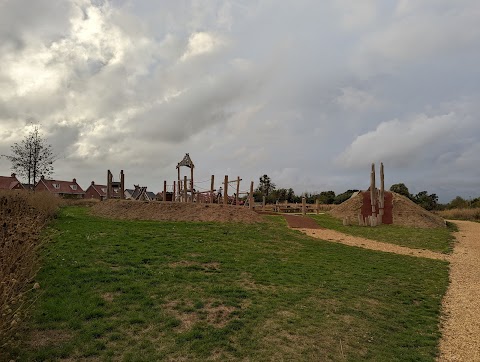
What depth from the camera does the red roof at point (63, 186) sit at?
75.6 meters

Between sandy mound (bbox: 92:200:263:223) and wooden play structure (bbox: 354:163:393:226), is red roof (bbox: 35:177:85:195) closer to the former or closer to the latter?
sandy mound (bbox: 92:200:263:223)

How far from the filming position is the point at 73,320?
22.9 ft

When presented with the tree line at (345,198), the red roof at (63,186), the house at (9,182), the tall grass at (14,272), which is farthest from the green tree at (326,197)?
the tall grass at (14,272)

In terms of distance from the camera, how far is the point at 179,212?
25266mm

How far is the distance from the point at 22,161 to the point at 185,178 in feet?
96.8

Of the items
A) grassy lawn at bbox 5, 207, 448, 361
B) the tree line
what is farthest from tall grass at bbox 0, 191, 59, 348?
the tree line

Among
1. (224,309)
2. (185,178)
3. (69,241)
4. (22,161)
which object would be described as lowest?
(224,309)

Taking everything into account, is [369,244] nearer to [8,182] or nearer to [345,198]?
[345,198]

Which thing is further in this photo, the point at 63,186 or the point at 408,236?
the point at 63,186

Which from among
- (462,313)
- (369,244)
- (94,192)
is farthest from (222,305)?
(94,192)

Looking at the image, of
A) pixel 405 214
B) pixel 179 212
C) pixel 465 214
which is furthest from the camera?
pixel 465 214

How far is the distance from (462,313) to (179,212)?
62.3ft

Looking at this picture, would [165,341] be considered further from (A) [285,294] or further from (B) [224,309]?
(A) [285,294]

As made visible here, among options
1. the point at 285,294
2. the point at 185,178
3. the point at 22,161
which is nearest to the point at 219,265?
the point at 285,294
